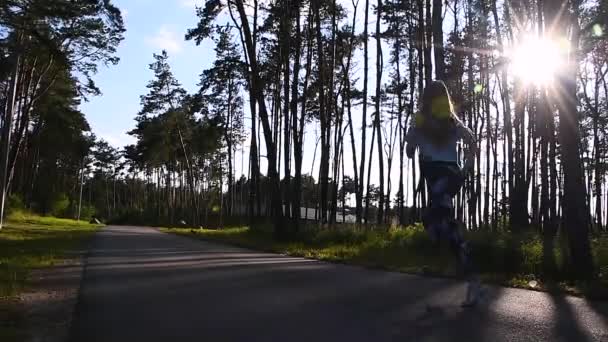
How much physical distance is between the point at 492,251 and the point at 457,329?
20.8 ft

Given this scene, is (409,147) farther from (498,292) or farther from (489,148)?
(489,148)

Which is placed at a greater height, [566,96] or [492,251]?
[566,96]

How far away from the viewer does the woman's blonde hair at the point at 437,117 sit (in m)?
5.52

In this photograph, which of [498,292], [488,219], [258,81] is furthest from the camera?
[488,219]

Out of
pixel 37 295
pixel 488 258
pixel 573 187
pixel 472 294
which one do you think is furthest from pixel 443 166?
pixel 488 258

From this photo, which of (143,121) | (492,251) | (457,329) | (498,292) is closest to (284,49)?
(492,251)

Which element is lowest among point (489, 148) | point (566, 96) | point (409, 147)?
point (409, 147)

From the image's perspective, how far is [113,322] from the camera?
5.26 metres

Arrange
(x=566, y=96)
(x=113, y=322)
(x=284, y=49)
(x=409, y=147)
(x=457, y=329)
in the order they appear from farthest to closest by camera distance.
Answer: (x=284, y=49)
(x=566, y=96)
(x=409, y=147)
(x=113, y=322)
(x=457, y=329)

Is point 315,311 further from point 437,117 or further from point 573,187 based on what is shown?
point 573,187

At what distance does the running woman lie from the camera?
547 cm

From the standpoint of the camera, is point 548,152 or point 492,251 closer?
Result: point 492,251

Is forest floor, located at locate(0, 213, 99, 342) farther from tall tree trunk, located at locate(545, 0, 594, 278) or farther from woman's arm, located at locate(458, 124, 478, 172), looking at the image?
tall tree trunk, located at locate(545, 0, 594, 278)

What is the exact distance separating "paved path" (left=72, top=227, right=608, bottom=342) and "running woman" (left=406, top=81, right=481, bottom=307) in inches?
24.7
